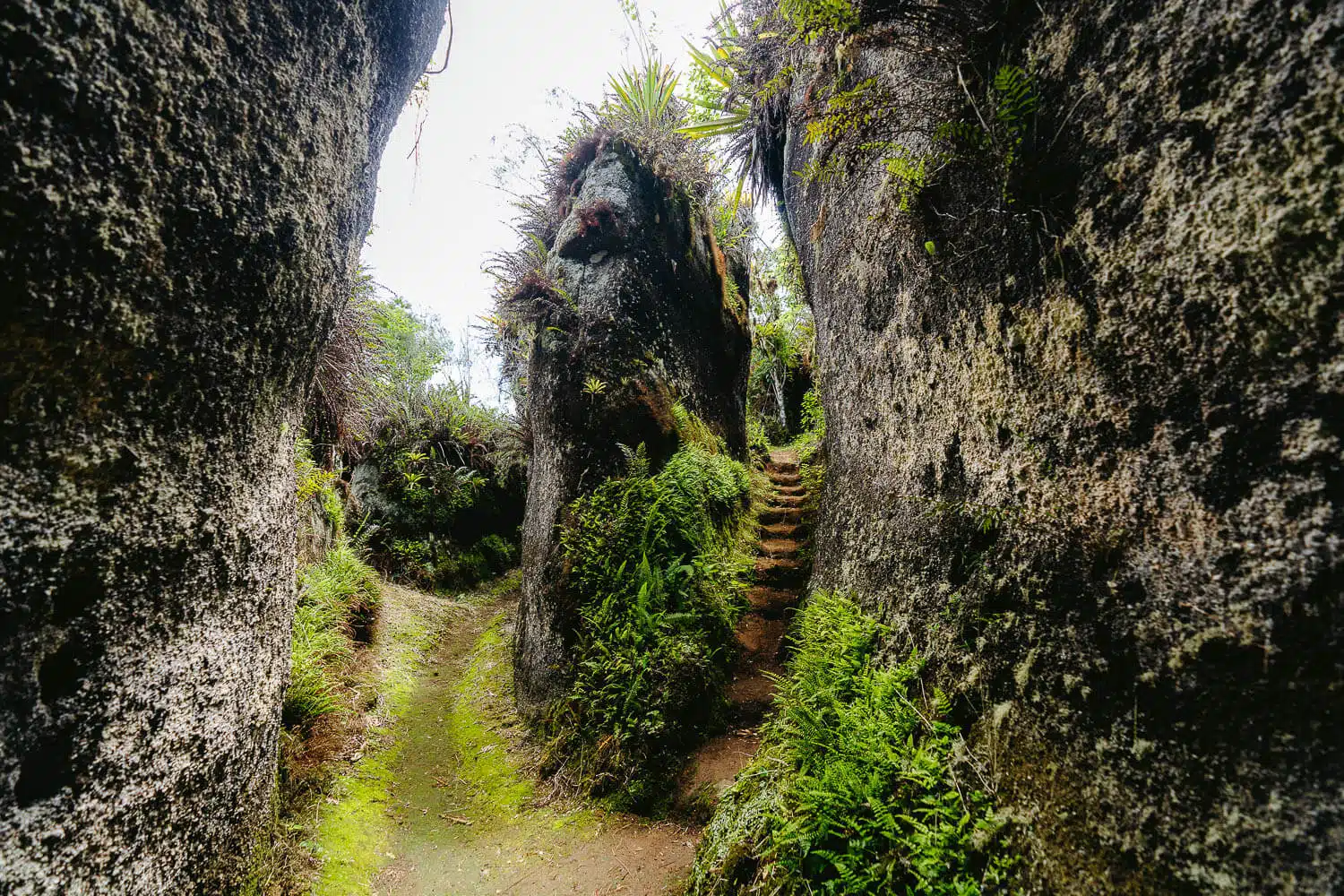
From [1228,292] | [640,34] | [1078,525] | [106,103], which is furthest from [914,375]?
[640,34]

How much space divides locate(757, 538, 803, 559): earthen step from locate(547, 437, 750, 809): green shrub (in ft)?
1.64

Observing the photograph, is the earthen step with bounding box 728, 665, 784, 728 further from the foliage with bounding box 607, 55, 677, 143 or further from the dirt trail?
the foliage with bounding box 607, 55, 677, 143

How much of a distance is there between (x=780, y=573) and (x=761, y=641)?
108 cm

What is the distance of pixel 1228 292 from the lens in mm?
1487

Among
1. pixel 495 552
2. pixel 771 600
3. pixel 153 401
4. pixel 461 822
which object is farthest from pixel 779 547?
pixel 495 552

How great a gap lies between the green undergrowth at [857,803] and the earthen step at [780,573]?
2.58m

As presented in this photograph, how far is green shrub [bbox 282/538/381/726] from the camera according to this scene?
3623mm

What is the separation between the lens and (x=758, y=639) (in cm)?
494

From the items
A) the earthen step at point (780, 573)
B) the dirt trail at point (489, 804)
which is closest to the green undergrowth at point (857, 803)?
the dirt trail at point (489, 804)

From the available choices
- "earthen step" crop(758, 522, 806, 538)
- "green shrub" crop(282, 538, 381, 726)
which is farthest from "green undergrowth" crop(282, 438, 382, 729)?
"earthen step" crop(758, 522, 806, 538)

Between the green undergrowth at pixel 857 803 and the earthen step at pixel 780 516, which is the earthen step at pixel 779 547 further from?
the green undergrowth at pixel 857 803

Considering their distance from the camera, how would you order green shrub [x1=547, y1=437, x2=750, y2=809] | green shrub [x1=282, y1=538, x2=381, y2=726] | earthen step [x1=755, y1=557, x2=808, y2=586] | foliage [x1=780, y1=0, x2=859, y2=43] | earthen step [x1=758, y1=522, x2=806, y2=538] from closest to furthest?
foliage [x1=780, y1=0, x2=859, y2=43] < green shrub [x1=282, y1=538, x2=381, y2=726] < green shrub [x1=547, y1=437, x2=750, y2=809] < earthen step [x1=755, y1=557, x2=808, y2=586] < earthen step [x1=758, y1=522, x2=806, y2=538]

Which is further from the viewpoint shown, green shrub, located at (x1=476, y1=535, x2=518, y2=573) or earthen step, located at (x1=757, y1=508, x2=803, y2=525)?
green shrub, located at (x1=476, y1=535, x2=518, y2=573)

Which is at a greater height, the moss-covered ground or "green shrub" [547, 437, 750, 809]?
"green shrub" [547, 437, 750, 809]
